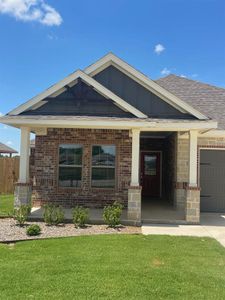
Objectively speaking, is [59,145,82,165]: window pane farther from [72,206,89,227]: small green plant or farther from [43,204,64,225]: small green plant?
[72,206,89,227]: small green plant

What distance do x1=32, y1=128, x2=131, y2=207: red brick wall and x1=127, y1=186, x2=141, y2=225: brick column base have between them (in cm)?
228

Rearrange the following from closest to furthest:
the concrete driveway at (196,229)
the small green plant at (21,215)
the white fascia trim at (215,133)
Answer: the concrete driveway at (196,229), the small green plant at (21,215), the white fascia trim at (215,133)

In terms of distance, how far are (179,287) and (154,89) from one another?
793cm

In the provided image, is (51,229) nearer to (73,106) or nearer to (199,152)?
(73,106)

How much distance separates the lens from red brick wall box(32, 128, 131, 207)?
45.3 ft

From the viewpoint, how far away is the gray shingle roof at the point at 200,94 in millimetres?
15656

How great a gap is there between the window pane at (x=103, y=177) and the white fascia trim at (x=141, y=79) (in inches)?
126

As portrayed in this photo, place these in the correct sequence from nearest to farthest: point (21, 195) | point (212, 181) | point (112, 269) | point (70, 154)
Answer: point (112, 269), point (21, 195), point (70, 154), point (212, 181)

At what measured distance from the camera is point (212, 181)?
48.8 feet

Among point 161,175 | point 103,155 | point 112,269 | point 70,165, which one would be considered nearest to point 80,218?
point 70,165

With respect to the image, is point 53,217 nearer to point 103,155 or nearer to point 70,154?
point 70,154

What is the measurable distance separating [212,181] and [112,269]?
9157 millimetres

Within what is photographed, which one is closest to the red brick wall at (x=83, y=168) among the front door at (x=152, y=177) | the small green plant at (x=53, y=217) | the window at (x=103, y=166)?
the window at (x=103, y=166)

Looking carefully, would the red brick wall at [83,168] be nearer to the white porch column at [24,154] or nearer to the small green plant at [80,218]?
the white porch column at [24,154]
